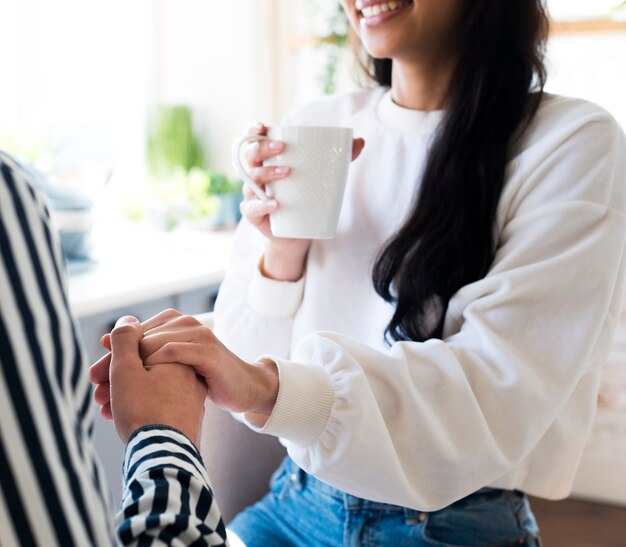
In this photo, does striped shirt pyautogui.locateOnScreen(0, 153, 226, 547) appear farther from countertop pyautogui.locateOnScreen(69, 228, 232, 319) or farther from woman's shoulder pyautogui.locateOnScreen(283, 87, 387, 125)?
countertop pyautogui.locateOnScreen(69, 228, 232, 319)

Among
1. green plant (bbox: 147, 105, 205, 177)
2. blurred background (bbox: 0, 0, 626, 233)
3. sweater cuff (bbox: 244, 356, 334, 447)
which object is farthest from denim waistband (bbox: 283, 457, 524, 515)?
green plant (bbox: 147, 105, 205, 177)

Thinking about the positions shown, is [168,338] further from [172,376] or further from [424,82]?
[424,82]

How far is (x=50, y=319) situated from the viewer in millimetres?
370

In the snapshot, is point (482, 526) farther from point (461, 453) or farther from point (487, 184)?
point (487, 184)

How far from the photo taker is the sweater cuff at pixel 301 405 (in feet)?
2.57

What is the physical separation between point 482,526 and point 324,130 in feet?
1.76

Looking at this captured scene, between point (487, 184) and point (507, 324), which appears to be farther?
point (487, 184)

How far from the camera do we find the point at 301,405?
78 centimetres

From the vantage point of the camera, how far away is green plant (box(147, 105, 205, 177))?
2861 millimetres

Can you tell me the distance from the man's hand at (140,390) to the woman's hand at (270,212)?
28 centimetres

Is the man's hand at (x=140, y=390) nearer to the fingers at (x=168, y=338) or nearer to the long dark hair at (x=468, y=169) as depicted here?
the fingers at (x=168, y=338)

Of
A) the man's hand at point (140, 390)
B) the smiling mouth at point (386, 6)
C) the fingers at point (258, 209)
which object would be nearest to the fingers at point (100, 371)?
the man's hand at point (140, 390)

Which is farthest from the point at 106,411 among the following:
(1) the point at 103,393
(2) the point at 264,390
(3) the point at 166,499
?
(3) the point at 166,499

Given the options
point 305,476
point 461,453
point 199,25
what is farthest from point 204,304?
point 199,25
